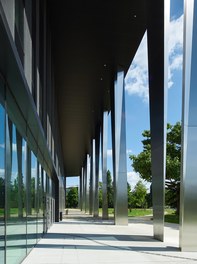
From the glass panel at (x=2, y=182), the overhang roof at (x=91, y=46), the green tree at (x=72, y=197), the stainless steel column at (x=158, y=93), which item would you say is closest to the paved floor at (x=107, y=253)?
the stainless steel column at (x=158, y=93)

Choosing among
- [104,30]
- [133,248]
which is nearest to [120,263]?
[133,248]

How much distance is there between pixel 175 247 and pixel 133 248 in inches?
58.2

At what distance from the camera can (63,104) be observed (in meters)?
36.7

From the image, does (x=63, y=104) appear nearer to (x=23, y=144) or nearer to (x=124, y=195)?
(x=124, y=195)

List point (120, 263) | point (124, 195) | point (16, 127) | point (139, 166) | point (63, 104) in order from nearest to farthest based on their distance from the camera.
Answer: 1. point (16, 127)
2. point (120, 263)
3. point (124, 195)
4. point (63, 104)
5. point (139, 166)

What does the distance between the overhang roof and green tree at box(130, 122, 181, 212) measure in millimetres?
8615

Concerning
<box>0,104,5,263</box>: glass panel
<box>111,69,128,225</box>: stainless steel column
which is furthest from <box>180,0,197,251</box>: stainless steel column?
<box>111,69,128,225</box>: stainless steel column

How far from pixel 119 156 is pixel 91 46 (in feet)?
28.4

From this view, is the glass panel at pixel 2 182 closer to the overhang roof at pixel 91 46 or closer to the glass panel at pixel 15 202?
the glass panel at pixel 15 202

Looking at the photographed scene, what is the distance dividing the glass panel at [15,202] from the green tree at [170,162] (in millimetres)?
31875

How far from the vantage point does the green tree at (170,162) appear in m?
42.8

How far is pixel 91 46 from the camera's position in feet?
77.6

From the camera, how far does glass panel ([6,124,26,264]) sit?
30.5 feet

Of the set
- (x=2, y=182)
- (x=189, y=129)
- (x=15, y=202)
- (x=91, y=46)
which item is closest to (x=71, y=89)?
(x=91, y=46)
